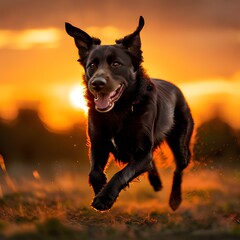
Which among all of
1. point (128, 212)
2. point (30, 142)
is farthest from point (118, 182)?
point (30, 142)

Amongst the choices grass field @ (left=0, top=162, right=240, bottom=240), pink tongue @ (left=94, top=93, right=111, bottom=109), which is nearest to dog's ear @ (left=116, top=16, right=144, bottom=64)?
pink tongue @ (left=94, top=93, right=111, bottom=109)

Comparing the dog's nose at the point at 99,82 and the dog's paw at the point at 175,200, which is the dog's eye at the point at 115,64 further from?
the dog's paw at the point at 175,200

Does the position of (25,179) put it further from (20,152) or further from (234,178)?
(20,152)

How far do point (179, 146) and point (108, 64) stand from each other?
112 inches

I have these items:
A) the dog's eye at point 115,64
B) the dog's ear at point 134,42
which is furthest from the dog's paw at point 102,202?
the dog's ear at point 134,42

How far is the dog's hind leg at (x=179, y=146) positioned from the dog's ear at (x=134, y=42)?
7.21ft

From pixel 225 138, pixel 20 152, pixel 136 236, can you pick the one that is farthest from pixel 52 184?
pixel 20 152

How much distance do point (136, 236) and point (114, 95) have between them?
5.66ft

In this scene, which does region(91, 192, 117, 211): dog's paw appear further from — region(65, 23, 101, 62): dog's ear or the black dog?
region(65, 23, 101, 62): dog's ear

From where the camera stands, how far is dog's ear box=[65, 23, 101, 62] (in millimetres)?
7871

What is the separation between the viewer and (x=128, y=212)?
9.12m

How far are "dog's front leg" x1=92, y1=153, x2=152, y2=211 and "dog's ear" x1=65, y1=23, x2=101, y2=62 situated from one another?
5.05ft

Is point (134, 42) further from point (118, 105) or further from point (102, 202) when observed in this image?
point (102, 202)

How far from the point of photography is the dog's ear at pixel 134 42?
25.1 ft
